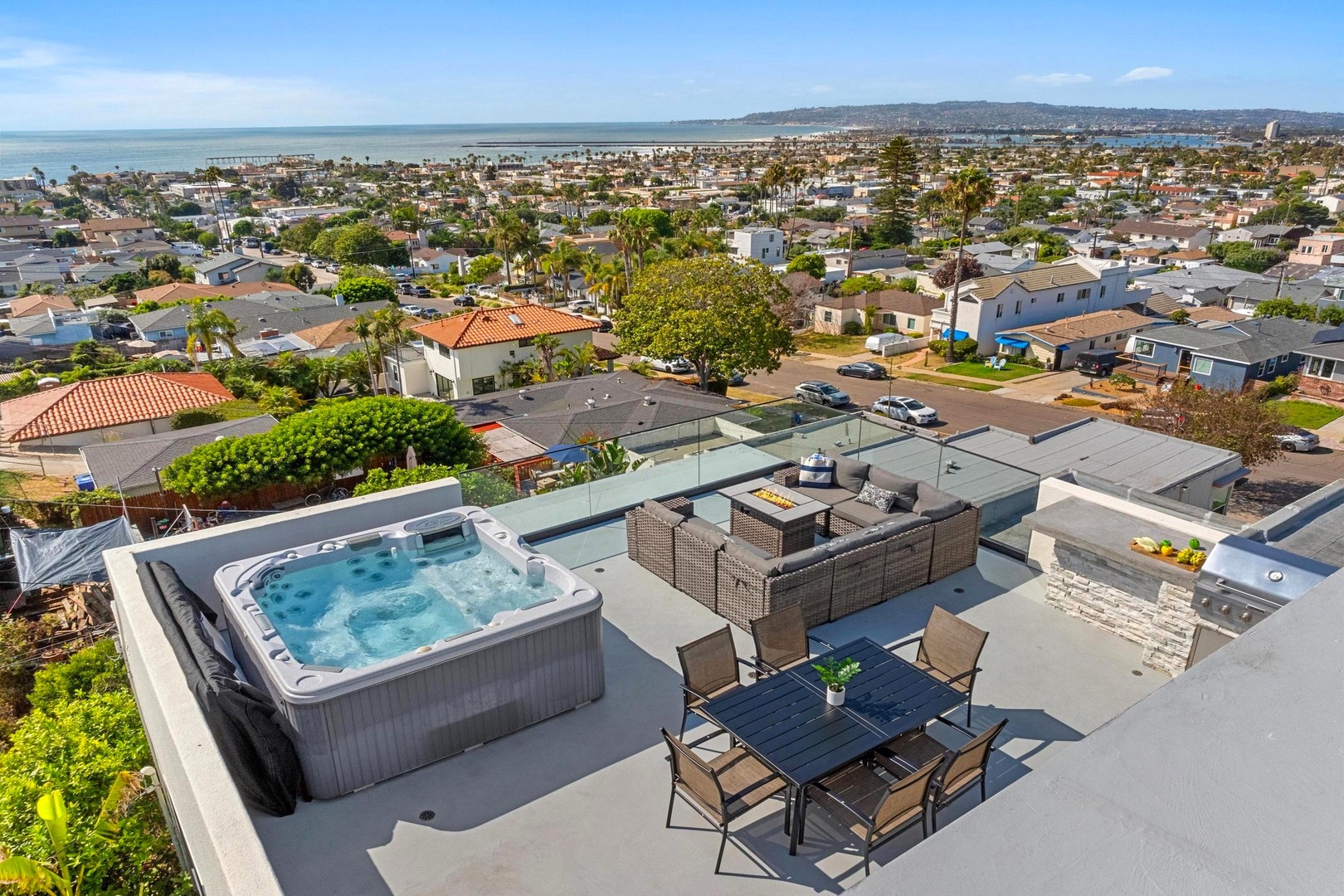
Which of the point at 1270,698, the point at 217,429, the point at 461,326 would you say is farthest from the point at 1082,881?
the point at 461,326

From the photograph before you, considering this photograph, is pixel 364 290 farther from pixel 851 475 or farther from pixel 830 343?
pixel 851 475

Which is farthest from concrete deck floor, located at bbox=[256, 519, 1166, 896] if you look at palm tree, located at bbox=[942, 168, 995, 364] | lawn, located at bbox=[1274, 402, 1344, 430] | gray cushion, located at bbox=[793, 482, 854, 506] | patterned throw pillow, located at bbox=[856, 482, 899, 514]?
palm tree, located at bbox=[942, 168, 995, 364]

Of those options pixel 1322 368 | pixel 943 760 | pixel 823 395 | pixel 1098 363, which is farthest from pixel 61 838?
pixel 1322 368

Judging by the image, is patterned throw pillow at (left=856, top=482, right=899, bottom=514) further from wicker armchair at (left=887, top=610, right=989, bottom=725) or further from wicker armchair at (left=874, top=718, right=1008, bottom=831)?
wicker armchair at (left=874, top=718, right=1008, bottom=831)

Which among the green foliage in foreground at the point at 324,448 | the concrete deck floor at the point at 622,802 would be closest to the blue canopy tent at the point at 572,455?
the concrete deck floor at the point at 622,802

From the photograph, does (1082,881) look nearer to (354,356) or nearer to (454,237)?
(354,356)

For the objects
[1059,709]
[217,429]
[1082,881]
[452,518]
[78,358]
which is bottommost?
[78,358]
